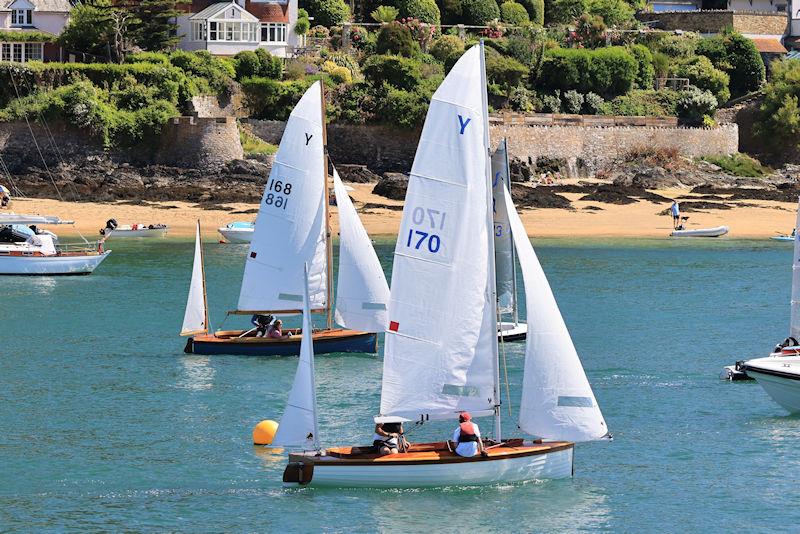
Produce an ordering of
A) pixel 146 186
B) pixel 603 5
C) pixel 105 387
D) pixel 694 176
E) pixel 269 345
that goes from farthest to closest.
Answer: pixel 603 5 < pixel 694 176 < pixel 146 186 < pixel 269 345 < pixel 105 387

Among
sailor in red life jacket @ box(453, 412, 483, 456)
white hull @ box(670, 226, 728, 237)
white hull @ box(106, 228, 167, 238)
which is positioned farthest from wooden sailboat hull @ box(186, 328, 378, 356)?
white hull @ box(670, 226, 728, 237)

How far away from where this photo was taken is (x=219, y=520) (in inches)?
1052

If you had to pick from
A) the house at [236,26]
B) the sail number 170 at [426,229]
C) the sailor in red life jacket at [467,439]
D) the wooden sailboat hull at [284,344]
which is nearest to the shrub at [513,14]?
the house at [236,26]

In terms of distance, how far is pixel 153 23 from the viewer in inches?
3578

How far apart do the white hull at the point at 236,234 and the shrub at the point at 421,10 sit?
35264mm

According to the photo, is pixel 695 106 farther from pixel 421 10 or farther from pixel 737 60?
pixel 421 10

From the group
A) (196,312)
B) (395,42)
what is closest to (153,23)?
(395,42)

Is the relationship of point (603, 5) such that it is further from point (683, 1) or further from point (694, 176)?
point (694, 176)

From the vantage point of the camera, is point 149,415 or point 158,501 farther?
point 149,415

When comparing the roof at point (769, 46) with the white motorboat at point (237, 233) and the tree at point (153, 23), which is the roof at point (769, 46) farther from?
the white motorboat at point (237, 233)

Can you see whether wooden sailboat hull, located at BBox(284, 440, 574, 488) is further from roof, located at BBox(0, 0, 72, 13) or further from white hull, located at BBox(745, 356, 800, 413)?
roof, located at BBox(0, 0, 72, 13)

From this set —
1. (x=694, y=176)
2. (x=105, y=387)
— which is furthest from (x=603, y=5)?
(x=105, y=387)

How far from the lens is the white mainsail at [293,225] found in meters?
40.0

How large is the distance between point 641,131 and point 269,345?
193 feet
